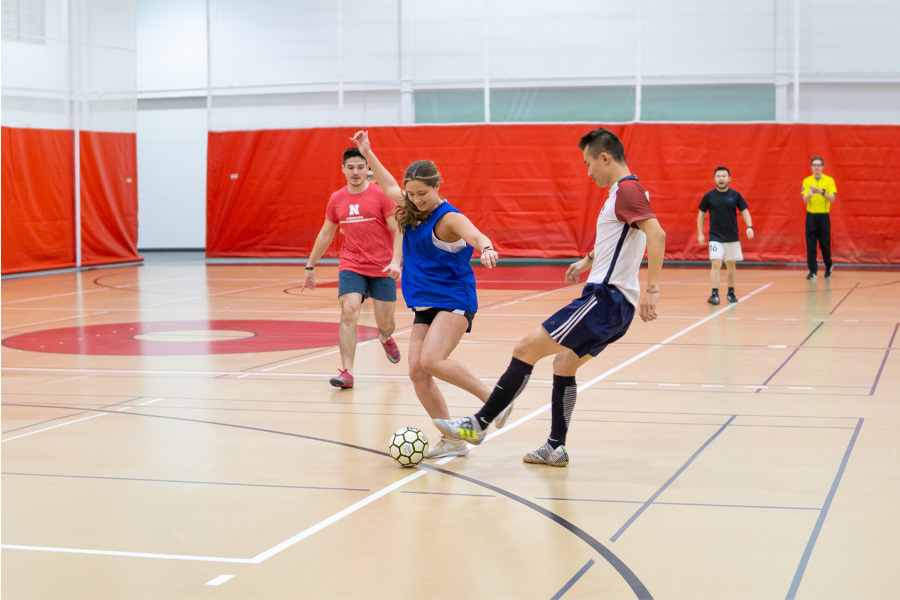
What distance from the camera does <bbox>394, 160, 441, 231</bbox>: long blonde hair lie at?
6.26m

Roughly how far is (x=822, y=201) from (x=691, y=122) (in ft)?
14.9

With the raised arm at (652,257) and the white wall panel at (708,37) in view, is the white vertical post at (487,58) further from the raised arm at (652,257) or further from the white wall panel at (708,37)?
the raised arm at (652,257)

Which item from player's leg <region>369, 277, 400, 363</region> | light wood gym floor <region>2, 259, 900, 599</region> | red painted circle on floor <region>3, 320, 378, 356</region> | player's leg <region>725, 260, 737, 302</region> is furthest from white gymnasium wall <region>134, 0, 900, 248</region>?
player's leg <region>369, 277, 400, 363</region>

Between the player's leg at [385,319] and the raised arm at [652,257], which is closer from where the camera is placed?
the raised arm at [652,257]

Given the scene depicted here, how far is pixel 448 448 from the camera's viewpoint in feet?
21.6

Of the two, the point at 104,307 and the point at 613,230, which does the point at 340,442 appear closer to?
the point at 613,230

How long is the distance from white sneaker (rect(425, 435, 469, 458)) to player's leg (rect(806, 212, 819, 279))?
14.6m

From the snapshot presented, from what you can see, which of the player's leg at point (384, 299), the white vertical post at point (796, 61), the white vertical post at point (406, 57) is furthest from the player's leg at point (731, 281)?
the white vertical post at point (406, 57)

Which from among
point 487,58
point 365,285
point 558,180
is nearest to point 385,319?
point 365,285

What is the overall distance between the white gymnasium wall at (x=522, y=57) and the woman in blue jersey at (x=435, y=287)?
59.4 ft

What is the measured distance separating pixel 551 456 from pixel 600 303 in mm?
999

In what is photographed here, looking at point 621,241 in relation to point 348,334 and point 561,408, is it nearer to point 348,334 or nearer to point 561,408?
point 561,408

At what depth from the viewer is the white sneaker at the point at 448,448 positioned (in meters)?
6.55

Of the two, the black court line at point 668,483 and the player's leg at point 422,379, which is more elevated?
the player's leg at point 422,379
